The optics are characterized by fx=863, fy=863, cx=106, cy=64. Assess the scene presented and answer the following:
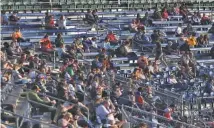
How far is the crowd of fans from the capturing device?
55.8 feet

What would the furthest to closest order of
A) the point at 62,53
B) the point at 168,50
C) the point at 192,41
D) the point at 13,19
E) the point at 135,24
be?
1. the point at 135,24
2. the point at 192,41
3. the point at 13,19
4. the point at 168,50
5. the point at 62,53

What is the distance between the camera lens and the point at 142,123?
17328 mm

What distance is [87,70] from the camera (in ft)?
73.2

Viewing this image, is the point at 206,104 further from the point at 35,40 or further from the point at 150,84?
the point at 35,40

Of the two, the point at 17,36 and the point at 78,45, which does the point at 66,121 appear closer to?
the point at 78,45

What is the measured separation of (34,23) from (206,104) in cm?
670

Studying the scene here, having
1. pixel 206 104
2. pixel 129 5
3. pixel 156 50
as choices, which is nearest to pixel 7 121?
pixel 206 104

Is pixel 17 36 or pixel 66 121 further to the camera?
pixel 17 36

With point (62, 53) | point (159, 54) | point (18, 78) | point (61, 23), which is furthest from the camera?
point (61, 23)

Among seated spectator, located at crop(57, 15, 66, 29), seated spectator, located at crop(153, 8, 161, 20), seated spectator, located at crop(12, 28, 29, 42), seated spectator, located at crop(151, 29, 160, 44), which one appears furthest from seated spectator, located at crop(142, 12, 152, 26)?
seated spectator, located at crop(12, 28, 29, 42)

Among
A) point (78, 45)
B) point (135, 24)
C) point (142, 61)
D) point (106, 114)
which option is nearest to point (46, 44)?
point (78, 45)

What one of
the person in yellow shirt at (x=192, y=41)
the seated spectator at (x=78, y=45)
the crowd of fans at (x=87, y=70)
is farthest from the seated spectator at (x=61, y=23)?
the person in yellow shirt at (x=192, y=41)

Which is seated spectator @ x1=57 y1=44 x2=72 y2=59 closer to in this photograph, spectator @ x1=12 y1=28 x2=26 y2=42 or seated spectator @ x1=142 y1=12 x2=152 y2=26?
spectator @ x1=12 y1=28 x2=26 y2=42

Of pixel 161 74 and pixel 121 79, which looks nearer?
pixel 121 79
